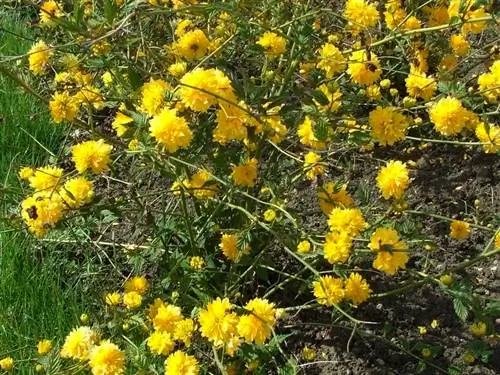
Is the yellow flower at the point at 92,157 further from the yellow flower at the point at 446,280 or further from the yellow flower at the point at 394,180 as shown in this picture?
the yellow flower at the point at 446,280

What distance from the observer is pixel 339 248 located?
1.49 metres

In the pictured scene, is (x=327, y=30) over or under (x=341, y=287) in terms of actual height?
over

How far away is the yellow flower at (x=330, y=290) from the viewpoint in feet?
5.05

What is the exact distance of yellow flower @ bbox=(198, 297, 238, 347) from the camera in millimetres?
1443

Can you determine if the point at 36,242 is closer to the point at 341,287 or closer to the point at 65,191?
the point at 65,191

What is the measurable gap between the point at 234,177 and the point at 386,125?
316mm

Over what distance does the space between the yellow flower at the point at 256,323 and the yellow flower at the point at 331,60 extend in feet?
1.72

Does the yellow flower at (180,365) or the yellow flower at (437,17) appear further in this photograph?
the yellow flower at (437,17)

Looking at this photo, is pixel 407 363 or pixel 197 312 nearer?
pixel 197 312

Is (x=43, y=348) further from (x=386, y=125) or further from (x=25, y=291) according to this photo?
(x=386, y=125)

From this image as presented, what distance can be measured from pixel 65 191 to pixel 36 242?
660 mm

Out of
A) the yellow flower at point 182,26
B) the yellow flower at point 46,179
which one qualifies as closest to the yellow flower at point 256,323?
the yellow flower at point 46,179

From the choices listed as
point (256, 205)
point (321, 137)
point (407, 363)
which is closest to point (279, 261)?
point (256, 205)

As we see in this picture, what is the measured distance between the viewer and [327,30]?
2227 millimetres
